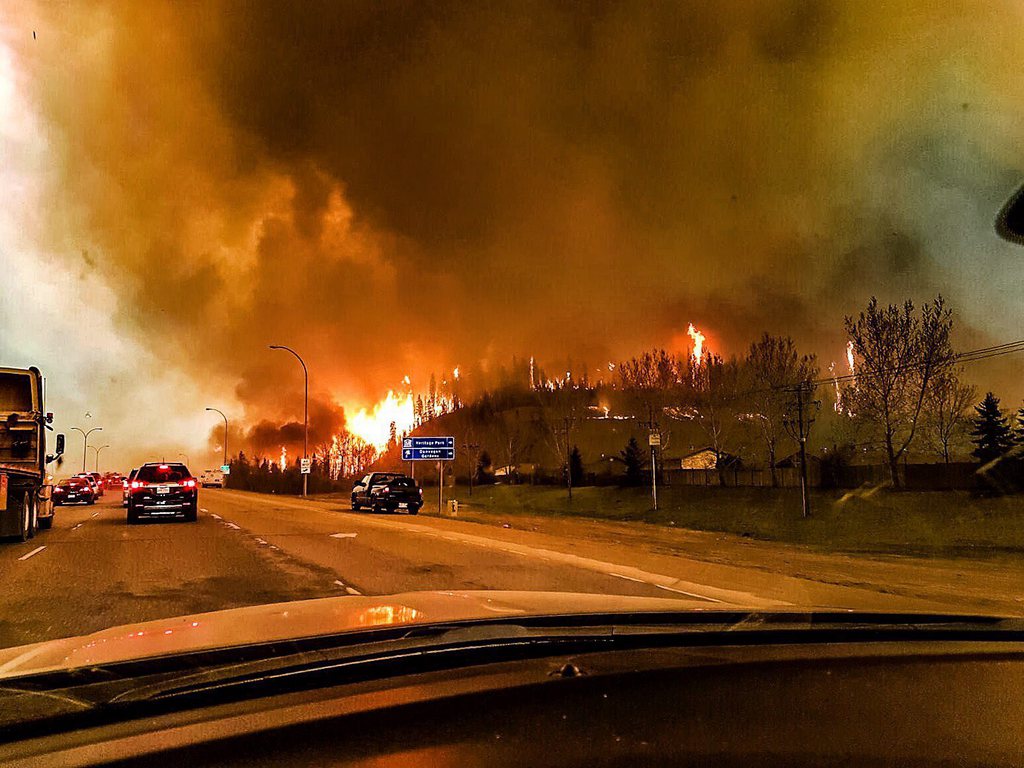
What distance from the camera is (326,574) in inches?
499

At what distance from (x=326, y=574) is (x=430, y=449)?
27669 millimetres

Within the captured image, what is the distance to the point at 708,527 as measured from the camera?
127 feet

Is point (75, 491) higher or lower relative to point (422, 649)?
lower

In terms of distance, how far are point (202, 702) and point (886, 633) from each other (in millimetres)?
3206

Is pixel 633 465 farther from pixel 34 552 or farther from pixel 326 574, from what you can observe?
pixel 326 574

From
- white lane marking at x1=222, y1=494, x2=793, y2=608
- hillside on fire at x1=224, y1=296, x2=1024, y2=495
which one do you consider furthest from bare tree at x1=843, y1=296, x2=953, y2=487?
white lane marking at x1=222, y1=494, x2=793, y2=608

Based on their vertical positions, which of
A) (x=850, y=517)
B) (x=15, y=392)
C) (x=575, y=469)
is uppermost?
(x=15, y=392)

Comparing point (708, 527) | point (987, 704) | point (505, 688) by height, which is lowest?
point (708, 527)

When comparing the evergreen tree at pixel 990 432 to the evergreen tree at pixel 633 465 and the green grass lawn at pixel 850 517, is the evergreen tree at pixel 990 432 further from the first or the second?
the evergreen tree at pixel 633 465

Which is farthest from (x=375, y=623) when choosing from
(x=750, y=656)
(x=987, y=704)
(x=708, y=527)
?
(x=708, y=527)

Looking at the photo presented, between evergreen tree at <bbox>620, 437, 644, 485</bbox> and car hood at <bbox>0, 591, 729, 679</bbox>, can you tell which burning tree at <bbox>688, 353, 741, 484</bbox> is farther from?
car hood at <bbox>0, 591, 729, 679</bbox>

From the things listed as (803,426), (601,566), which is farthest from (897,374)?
(601,566)

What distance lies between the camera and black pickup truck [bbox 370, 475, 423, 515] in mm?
39469

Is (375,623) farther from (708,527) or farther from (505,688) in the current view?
(708,527)
